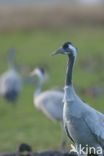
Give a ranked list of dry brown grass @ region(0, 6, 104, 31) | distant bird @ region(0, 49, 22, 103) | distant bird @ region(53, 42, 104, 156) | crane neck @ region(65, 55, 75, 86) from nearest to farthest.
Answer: distant bird @ region(53, 42, 104, 156) < crane neck @ region(65, 55, 75, 86) < distant bird @ region(0, 49, 22, 103) < dry brown grass @ region(0, 6, 104, 31)

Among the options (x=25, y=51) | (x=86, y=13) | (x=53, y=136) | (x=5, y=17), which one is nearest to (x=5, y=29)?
(x=5, y=17)

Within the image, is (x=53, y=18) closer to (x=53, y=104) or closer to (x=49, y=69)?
(x=49, y=69)

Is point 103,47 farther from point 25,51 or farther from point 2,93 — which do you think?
point 2,93

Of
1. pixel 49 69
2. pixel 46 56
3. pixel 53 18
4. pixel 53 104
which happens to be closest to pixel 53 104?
pixel 53 104

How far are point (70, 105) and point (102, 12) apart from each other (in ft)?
102

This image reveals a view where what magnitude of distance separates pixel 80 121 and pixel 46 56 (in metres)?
21.4

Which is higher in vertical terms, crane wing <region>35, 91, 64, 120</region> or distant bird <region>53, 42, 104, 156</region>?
crane wing <region>35, 91, 64, 120</region>

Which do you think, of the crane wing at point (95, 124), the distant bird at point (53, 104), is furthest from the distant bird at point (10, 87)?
the crane wing at point (95, 124)

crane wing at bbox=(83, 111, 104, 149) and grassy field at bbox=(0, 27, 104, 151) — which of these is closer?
crane wing at bbox=(83, 111, 104, 149)

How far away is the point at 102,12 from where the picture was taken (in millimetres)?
41031

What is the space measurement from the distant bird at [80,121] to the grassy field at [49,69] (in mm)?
4438

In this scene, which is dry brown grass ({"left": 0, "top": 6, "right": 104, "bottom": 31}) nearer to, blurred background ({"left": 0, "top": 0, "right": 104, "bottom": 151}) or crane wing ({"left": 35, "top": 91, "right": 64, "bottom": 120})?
blurred background ({"left": 0, "top": 0, "right": 104, "bottom": 151})

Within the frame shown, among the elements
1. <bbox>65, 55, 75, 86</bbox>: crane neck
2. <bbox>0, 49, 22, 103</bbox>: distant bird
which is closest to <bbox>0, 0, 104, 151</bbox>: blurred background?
<bbox>0, 49, 22, 103</bbox>: distant bird

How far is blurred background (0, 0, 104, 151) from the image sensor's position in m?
16.7
